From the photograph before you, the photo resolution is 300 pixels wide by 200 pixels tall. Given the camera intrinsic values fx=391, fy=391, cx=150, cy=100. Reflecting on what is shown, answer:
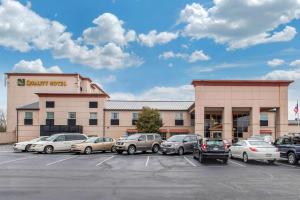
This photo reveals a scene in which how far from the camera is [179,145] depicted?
98.1ft

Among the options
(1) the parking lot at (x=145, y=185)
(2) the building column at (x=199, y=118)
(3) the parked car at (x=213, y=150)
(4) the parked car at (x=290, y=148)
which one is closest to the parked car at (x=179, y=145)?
(3) the parked car at (x=213, y=150)

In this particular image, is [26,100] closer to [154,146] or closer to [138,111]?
[138,111]

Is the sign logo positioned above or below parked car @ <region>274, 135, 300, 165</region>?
above

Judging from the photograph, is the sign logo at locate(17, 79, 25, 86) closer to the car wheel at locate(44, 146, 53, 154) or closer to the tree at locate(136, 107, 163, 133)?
the tree at locate(136, 107, 163, 133)

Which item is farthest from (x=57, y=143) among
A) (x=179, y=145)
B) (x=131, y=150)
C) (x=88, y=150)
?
(x=179, y=145)

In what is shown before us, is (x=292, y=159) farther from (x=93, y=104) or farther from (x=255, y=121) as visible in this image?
(x=93, y=104)

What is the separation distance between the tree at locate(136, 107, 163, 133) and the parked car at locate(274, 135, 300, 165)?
29.9 m

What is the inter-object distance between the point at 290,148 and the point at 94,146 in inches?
618

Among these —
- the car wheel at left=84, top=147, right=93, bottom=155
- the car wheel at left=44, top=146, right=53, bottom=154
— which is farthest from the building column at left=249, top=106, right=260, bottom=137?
the car wheel at left=44, top=146, right=53, bottom=154

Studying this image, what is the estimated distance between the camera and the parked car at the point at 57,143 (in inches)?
1278

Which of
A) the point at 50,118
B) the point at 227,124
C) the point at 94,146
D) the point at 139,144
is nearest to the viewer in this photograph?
the point at 139,144

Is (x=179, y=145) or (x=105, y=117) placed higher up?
(x=105, y=117)

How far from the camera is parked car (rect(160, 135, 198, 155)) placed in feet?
97.8

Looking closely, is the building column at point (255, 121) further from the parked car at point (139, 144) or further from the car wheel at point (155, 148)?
the car wheel at point (155, 148)
